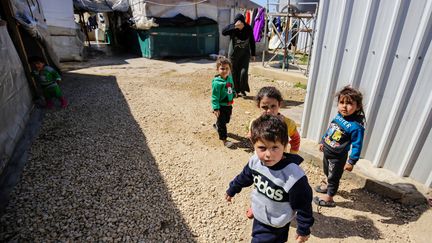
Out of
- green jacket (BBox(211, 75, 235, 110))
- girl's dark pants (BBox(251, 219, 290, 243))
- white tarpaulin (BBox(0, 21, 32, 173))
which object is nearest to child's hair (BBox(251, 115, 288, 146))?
girl's dark pants (BBox(251, 219, 290, 243))

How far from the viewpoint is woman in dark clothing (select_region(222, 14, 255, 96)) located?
20.6ft

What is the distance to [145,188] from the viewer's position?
320 centimetres

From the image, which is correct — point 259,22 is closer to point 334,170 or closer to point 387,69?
point 387,69

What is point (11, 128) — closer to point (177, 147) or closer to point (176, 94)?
point (177, 147)

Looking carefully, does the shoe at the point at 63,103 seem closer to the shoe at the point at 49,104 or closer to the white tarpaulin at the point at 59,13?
the shoe at the point at 49,104

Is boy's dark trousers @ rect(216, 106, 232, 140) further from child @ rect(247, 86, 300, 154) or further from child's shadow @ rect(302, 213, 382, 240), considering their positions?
child's shadow @ rect(302, 213, 382, 240)

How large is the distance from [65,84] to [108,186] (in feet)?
18.2

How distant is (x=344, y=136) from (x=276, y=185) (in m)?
1.28

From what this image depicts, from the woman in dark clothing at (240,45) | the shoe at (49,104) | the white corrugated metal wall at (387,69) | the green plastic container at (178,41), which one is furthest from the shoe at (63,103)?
the green plastic container at (178,41)

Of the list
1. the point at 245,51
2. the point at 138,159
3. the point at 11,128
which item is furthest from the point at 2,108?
the point at 245,51

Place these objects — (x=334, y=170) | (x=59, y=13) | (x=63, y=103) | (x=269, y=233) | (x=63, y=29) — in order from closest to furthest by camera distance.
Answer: (x=269, y=233) < (x=334, y=170) < (x=63, y=103) < (x=59, y=13) < (x=63, y=29)

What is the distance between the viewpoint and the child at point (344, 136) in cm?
247

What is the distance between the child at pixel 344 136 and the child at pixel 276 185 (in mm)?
1068

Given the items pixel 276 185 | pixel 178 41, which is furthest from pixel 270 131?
pixel 178 41
